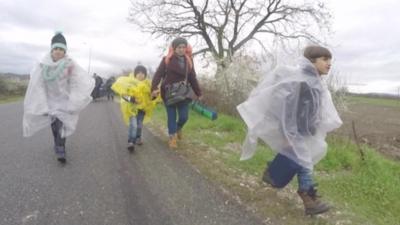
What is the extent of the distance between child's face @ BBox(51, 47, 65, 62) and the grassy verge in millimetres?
2316

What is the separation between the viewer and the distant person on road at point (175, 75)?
6.17 m

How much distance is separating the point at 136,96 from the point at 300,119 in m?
3.51

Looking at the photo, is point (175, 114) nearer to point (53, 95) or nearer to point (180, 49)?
point (180, 49)

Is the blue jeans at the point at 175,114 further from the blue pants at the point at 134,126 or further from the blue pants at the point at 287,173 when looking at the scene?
the blue pants at the point at 287,173

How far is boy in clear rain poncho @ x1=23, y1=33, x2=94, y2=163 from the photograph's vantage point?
17.4ft

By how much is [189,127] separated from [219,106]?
389 centimetres

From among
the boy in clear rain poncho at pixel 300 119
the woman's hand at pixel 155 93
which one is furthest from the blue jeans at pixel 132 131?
the boy in clear rain poncho at pixel 300 119

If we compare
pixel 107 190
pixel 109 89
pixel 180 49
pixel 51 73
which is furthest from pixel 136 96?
pixel 109 89

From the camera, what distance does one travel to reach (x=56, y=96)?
17.8ft

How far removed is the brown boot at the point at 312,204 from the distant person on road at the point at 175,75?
3.06m

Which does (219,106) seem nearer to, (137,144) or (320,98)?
(137,144)

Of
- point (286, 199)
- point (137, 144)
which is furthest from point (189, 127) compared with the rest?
point (286, 199)

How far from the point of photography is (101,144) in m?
6.75

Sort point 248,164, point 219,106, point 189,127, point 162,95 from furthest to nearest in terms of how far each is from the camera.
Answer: point 219,106
point 189,127
point 162,95
point 248,164
